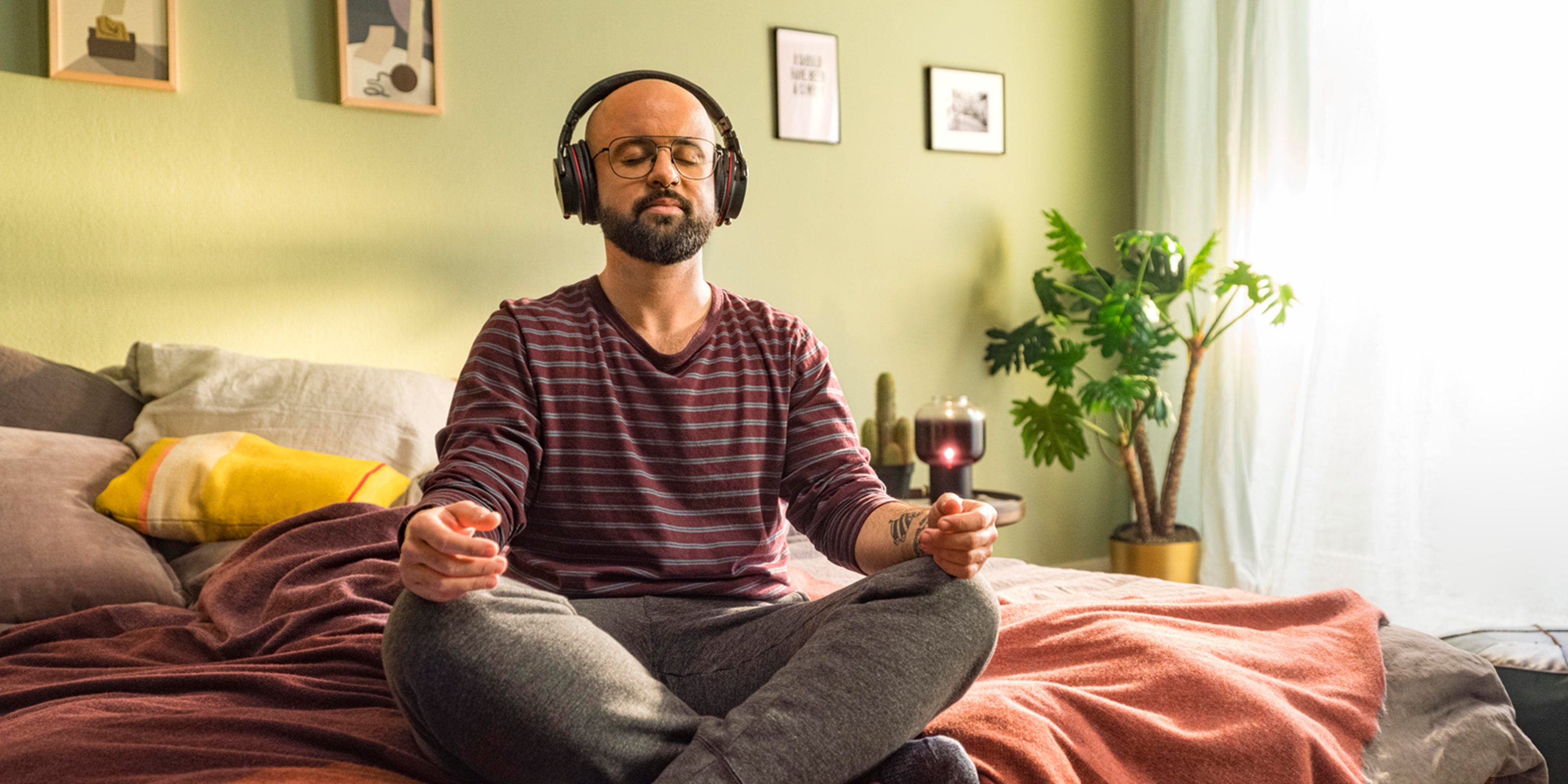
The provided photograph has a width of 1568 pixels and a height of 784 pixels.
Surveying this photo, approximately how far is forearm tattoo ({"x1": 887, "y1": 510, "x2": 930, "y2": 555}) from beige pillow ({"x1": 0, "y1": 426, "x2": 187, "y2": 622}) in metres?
1.14

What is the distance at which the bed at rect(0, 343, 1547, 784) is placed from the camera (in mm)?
987

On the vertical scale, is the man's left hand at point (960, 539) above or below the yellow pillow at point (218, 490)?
above

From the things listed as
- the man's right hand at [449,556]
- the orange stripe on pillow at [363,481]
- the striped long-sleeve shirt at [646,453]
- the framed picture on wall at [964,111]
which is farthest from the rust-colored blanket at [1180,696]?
the framed picture on wall at [964,111]

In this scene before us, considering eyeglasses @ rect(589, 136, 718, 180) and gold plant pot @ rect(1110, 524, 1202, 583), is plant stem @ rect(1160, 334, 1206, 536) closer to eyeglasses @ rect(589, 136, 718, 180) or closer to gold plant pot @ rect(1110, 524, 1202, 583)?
gold plant pot @ rect(1110, 524, 1202, 583)

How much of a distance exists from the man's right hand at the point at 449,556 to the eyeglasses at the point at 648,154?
592 millimetres

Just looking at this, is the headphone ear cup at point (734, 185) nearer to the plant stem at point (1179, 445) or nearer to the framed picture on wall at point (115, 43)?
the framed picture on wall at point (115, 43)

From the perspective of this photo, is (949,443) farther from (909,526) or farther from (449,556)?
(449,556)

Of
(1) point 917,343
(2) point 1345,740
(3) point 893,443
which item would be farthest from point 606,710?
(1) point 917,343

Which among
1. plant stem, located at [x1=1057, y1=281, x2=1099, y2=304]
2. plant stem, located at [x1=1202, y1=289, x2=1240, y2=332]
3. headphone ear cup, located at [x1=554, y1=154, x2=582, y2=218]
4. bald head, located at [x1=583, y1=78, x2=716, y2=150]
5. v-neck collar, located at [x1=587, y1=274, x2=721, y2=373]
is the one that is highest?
bald head, located at [x1=583, y1=78, x2=716, y2=150]

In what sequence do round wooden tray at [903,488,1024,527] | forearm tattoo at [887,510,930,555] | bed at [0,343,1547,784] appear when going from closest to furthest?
1. bed at [0,343,1547,784]
2. forearm tattoo at [887,510,930,555]
3. round wooden tray at [903,488,1024,527]

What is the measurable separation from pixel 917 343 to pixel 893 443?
47cm

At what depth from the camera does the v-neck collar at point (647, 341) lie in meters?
1.33

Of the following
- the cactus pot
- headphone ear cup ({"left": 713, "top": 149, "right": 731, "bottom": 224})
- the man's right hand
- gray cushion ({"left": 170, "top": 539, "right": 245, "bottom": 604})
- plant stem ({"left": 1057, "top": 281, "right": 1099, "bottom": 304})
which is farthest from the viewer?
plant stem ({"left": 1057, "top": 281, "right": 1099, "bottom": 304})

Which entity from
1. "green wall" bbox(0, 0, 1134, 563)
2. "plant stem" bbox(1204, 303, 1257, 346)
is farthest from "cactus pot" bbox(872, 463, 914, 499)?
"plant stem" bbox(1204, 303, 1257, 346)
